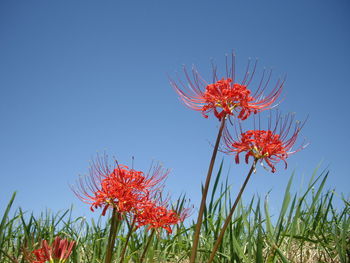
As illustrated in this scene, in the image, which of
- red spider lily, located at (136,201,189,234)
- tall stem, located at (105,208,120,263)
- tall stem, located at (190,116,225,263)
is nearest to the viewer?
tall stem, located at (190,116,225,263)

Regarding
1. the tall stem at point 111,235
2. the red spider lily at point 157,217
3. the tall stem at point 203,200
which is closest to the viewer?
the tall stem at point 203,200

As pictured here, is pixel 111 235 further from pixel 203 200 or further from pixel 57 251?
pixel 203 200

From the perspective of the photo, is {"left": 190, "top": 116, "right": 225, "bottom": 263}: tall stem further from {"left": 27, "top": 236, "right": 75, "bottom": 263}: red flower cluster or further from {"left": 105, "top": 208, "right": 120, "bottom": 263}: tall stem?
{"left": 27, "top": 236, "right": 75, "bottom": 263}: red flower cluster

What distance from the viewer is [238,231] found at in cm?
409

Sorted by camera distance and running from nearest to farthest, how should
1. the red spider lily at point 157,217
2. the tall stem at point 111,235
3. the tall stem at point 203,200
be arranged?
the tall stem at point 203,200 < the tall stem at point 111,235 < the red spider lily at point 157,217

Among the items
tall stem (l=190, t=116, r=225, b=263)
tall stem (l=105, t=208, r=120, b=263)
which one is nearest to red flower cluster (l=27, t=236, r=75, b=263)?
tall stem (l=105, t=208, r=120, b=263)

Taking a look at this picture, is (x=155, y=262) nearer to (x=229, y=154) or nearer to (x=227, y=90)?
(x=229, y=154)

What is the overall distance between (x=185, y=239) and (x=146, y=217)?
81.9 inches

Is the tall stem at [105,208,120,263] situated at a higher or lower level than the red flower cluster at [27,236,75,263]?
higher

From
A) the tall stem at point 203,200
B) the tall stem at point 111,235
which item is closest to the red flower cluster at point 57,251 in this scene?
the tall stem at point 111,235

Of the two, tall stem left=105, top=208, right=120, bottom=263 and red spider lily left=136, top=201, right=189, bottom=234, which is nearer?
tall stem left=105, top=208, right=120, bottom=263

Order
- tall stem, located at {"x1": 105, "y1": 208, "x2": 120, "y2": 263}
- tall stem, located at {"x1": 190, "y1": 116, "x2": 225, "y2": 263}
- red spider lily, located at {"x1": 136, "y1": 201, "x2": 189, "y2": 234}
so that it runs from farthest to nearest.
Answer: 1. red spider lily, located at {"x1": 136, "y1": 201, "x2": 189, "y2": 234}
2. tall stem, located at {"x1": 105, "y1": 208, "x2": 120, "y2": 263}
3. tall stem, located at {"x1": 190, "y1": 116, "x2": 225, "y2": 263}

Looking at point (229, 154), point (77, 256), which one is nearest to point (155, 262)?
point (77, 256)

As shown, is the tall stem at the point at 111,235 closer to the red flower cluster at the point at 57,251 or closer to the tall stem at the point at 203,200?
the red flower cluster at the point at 57,251
